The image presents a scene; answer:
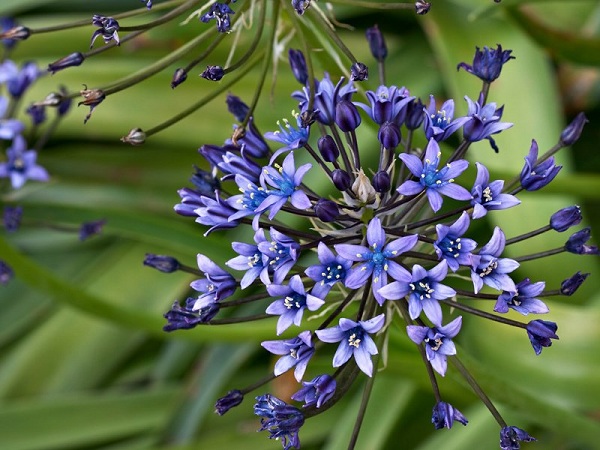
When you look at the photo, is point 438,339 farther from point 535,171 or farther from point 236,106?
point 236,106

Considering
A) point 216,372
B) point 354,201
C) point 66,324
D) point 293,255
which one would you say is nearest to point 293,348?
point 293,255

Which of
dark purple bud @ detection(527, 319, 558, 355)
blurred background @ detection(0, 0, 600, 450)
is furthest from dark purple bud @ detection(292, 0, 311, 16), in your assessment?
dark purple bud @ detection(527, 319, 558, 355)

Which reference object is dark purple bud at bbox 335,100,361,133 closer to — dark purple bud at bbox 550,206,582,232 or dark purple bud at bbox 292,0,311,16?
dark purple bud at bbox 292,0,311,16

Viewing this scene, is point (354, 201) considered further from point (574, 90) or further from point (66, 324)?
point (66, 324)

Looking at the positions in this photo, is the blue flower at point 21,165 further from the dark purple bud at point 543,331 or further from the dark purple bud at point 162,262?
the dark purple bud at point 543,331

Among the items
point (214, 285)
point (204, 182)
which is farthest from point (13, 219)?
point (214, 285)

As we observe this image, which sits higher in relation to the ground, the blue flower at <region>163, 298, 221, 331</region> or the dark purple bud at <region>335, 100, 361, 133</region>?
the dark purple bud at <region>335, 100, 361, 133</region>
